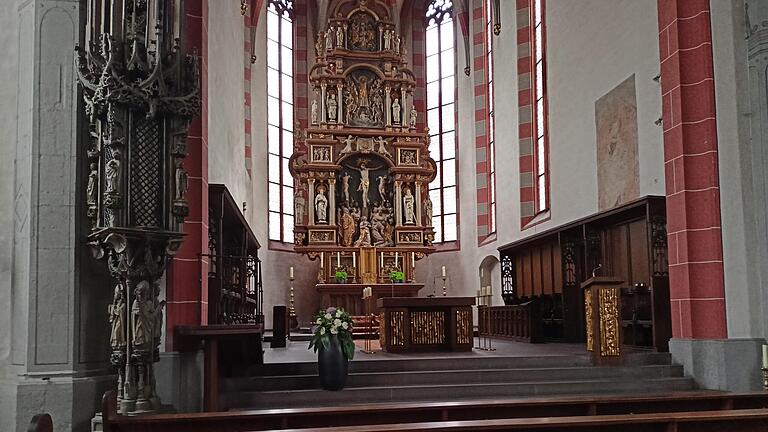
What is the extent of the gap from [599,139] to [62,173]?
1072 cm

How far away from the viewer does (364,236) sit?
70.8ft

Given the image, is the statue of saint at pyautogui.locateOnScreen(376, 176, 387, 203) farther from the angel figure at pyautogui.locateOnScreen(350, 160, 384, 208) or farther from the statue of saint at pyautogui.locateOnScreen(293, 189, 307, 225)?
the statue of saint at pyautogui.locateOnScreen(293, 189, 307, 225)

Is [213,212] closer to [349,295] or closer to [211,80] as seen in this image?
[211,80]

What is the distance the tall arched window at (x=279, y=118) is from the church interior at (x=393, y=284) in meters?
2.15

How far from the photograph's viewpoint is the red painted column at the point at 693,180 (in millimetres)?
9242

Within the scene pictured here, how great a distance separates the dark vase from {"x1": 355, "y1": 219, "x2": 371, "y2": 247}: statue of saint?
1293 cm

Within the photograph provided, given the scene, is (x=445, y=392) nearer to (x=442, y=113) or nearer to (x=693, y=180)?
(x=693, y=180)

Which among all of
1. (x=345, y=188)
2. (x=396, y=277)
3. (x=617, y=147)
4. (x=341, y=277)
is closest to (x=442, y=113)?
(x=345, y=188)

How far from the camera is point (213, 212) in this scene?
10.6m

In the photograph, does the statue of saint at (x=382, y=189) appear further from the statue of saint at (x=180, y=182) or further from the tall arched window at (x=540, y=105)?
the statue of saint at (x=180, y=182)

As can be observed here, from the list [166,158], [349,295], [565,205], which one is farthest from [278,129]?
[166,158]

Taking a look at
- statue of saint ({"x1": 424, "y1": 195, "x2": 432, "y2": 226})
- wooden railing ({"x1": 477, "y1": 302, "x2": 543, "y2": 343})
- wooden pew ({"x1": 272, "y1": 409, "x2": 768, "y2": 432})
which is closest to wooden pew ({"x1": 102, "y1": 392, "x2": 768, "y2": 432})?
wooden pew ({"x1": 272, "y1": 409, "x2": 768, "y2": 432})

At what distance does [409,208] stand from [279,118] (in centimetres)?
482

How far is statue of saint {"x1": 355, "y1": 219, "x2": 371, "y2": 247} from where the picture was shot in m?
21.5
